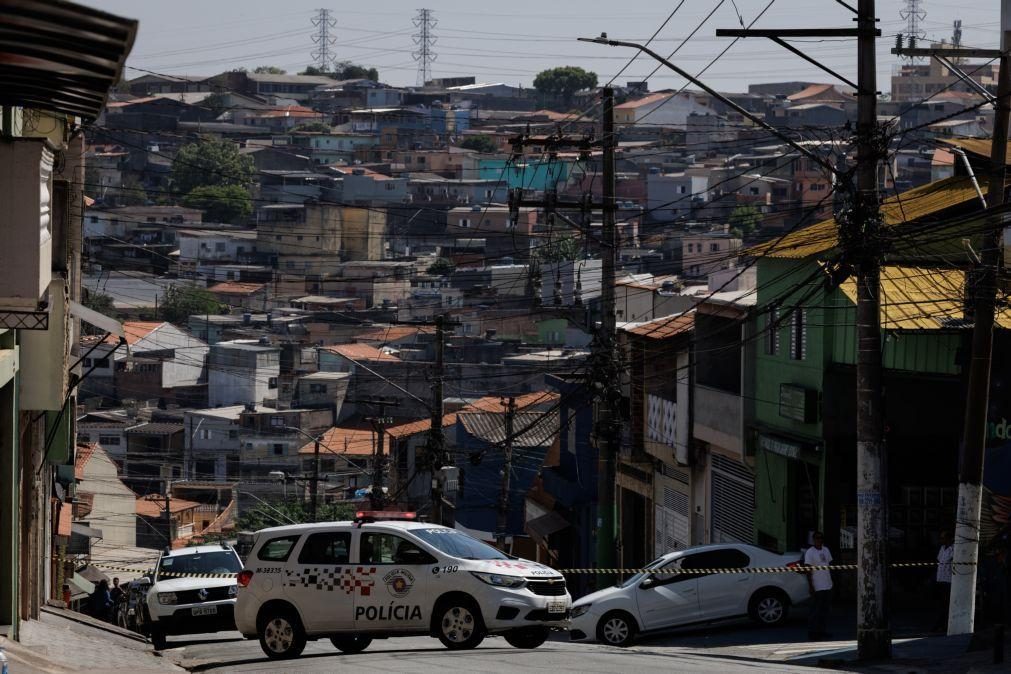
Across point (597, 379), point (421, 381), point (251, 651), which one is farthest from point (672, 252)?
point (251, 651)

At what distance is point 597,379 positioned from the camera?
29359 millimetres

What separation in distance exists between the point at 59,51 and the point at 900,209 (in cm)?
2156

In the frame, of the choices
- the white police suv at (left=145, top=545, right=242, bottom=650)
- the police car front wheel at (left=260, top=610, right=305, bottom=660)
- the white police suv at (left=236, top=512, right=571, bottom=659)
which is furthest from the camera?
the white police suv at (left=145, top=545, right=242, bottom=650)

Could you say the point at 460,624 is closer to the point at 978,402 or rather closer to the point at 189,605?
the point at 978,402

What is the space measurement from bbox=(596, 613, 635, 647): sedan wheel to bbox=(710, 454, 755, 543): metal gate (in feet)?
31.4

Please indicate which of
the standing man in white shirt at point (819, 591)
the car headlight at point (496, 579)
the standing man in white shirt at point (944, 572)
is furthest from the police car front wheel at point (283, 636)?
the standing man in white shirt at point (944, 572)

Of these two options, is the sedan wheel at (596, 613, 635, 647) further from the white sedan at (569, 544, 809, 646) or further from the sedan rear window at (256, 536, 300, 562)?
the sedan rear window at (256, 536, 300, 562)

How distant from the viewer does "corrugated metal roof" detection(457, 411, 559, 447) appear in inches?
2434

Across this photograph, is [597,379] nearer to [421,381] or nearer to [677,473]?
[677,473]

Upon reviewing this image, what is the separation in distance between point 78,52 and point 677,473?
101 feet

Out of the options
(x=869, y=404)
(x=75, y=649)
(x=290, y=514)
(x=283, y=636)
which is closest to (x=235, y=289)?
(x=290, y=514)

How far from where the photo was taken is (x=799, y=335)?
1177 inches

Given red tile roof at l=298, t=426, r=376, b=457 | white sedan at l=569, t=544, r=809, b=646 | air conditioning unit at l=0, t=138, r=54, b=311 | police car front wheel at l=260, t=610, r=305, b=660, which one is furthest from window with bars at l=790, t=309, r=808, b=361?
red tile roof at l=298, t=426, r=376, b=457

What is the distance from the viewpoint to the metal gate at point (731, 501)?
1304 inches
